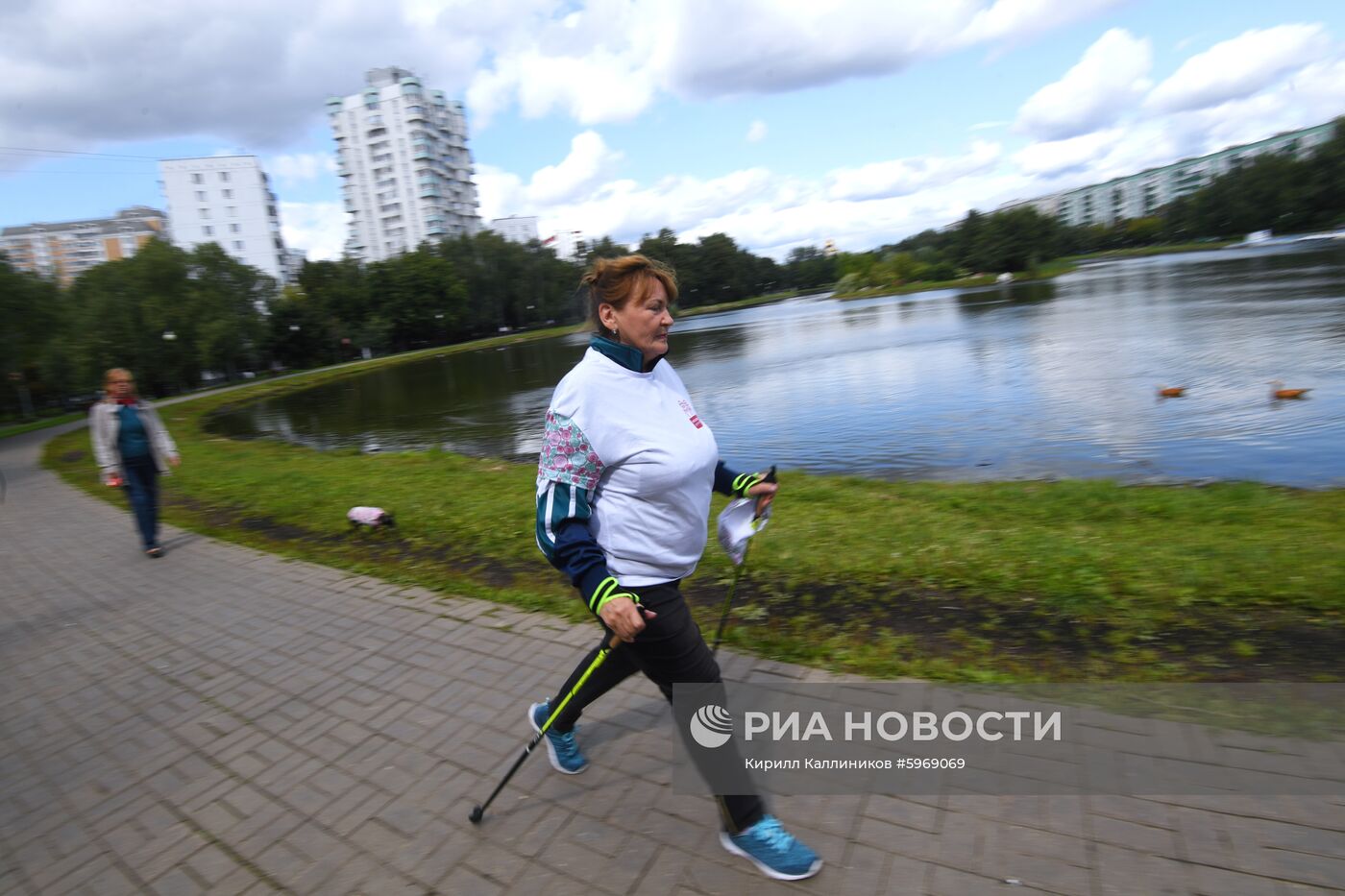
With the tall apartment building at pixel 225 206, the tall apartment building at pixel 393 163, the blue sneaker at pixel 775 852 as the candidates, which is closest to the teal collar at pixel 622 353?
the blue sneaker at pixel 775 852

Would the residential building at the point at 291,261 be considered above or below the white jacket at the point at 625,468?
above

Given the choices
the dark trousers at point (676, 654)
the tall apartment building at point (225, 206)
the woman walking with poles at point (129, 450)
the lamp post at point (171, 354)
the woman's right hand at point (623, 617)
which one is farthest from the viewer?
the tall apartment building at point (225, 206)

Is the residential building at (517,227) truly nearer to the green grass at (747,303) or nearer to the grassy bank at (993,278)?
the green grass at (747,303)

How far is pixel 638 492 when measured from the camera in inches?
90.9

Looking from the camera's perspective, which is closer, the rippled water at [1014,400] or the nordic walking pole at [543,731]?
the nordic walking pole at [543,731]

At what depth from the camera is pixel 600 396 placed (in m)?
2.30

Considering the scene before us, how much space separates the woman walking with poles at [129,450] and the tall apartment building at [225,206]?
95736 millimetres

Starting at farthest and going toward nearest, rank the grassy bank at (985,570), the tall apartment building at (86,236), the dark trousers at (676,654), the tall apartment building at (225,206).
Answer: the tall apartment building at (86,236)
the tall apartment building at (225,206)
the grassy bank at (985,570)
the dark trousers at (676,654)

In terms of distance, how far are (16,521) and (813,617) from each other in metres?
11.8

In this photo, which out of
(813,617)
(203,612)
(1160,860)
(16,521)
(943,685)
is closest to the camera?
(1160,860)

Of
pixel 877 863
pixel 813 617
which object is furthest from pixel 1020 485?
pixel 877 863

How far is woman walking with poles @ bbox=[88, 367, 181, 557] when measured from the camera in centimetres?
746

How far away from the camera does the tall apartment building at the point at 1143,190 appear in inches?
5856

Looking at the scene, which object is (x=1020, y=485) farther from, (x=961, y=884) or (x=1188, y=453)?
(x=961, y=884)
